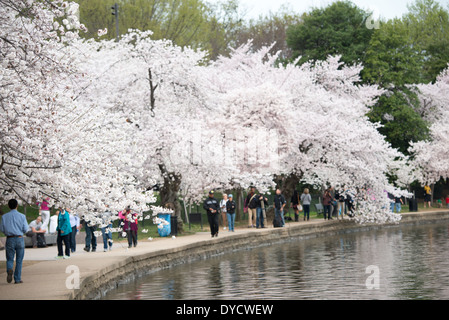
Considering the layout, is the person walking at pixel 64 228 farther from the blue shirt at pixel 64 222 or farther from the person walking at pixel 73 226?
the person walking at pixel 73 226

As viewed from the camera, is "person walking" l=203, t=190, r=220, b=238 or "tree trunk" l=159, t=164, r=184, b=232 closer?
"person walking" l=203, t=190, r=220, b=238

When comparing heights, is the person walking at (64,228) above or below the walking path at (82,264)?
above

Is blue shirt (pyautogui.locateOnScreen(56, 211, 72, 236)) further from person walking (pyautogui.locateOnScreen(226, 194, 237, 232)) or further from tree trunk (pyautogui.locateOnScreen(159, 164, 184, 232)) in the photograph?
person walking (pyautogui.locateOnScreen(226, 194, 237, 232))

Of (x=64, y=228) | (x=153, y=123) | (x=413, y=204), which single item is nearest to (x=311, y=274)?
(x=64, y=228)

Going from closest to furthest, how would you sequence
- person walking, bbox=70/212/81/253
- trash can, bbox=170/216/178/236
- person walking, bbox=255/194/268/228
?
person walking, bbox=70/212/81/253 < trash can, bbox=170/216/178/236 < person walking, bbox=255/194/268/228

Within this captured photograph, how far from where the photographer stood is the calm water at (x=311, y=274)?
14.6m

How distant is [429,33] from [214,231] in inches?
1809

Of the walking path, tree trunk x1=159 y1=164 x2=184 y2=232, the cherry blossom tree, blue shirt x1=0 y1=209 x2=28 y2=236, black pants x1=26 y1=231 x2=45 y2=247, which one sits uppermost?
the cherry blossom tree

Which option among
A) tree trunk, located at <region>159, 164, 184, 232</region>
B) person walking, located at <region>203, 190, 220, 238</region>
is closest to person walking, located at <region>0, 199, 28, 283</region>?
person walking, located at <region>203, 190, 220, 238</region>

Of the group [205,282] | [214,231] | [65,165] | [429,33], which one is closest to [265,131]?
[214,231]

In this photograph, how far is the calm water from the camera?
14.6 m

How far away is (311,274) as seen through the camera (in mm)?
17547

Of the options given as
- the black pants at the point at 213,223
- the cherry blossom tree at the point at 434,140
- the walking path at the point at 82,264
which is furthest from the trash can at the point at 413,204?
the black pants at the point at 213,223

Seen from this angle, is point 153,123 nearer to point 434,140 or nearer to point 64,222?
point 64,222
